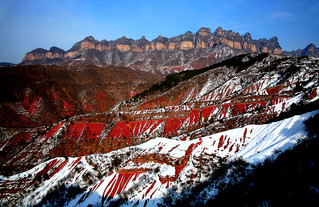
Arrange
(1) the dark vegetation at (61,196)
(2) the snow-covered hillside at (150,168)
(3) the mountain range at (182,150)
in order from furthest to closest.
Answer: (1) the dark vegetation at (61,196), (2) the snow-covered hillside at (150,168), (3) the mountain range at (182,150)

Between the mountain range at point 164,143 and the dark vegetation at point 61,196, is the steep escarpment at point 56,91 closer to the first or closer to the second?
the mountain range at point 164,143

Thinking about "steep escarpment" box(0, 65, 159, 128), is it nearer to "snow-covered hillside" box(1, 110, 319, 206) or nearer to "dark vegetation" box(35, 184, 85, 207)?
"snow-covered hillside" box(1, 110, 319, 206)

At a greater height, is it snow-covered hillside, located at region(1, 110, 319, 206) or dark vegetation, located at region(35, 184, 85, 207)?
snow-covered hillside, located at region(1, 110, 319, 206)

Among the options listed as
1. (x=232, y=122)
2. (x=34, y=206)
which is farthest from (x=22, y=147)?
(x=232, y=122)

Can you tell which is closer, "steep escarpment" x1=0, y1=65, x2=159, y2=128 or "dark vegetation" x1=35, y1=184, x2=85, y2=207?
"dark vegetation" x1=35, y1=184, x2=85, y2=207

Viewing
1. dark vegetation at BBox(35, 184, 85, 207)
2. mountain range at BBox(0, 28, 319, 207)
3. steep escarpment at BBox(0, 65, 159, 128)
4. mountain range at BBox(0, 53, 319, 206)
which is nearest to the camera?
mountain range at BBox(0, 28, 319, 207)

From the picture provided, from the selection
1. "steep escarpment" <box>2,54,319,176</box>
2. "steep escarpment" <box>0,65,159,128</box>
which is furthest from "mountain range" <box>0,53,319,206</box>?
"steep escarpment" <box>0,65,159,128</box>

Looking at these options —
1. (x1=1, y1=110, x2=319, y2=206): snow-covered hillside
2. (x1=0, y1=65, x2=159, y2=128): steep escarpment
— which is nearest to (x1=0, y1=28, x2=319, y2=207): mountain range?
(x1=1, y1=110, x2=319, y2=206): snow-covered hillside

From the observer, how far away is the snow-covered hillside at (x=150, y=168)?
565 inches

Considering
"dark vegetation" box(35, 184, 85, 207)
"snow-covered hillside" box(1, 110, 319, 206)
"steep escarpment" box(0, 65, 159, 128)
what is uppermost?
"steep escarpment" box(0, 65, 159, 128)

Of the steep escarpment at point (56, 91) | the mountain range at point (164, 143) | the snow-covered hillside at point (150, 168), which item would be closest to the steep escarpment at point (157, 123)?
the mountain range at point (164, 143)

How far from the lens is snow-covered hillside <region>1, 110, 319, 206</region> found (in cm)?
1436

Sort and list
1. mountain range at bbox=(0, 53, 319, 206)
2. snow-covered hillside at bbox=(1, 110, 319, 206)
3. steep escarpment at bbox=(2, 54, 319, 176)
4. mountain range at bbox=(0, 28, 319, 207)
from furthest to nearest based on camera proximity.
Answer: steep escarpment at bbox=(2, 54, 319, 176) → snow-covered hillside at bbox=(1, 110, 319, 206) → mountain range at bbox=(0, 53, 319, 206) → mountain range at bbox=(0, 28, 319, 207)

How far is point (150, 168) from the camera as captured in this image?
63.1ft
